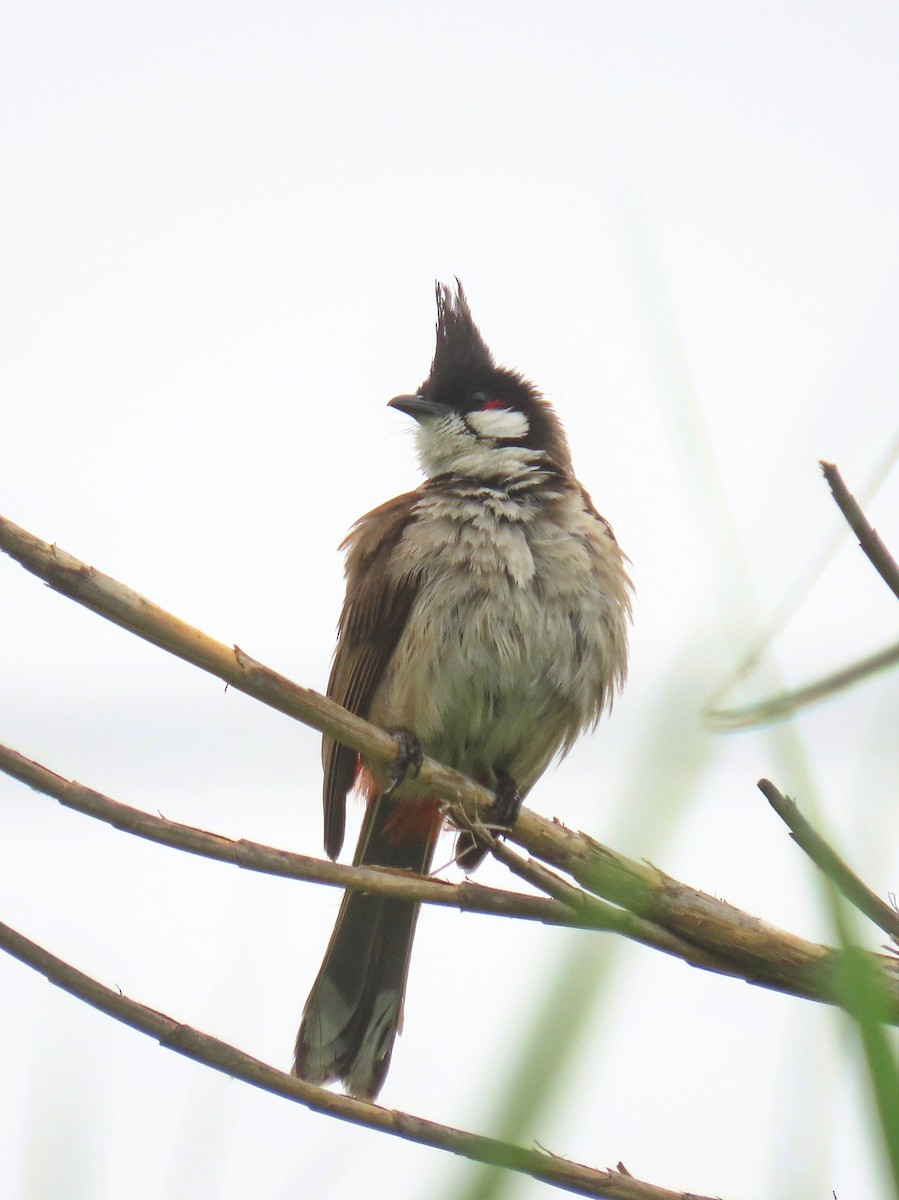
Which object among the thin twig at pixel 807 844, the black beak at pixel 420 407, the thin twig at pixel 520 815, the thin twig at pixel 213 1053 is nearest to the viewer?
the thin twig at pixel 807 844

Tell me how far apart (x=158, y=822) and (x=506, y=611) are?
6.86 feet

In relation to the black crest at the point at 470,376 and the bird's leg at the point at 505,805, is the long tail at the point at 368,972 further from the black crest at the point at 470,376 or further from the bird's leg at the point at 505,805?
the black crest at the point at 470,376

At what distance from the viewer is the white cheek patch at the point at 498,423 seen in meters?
4.94

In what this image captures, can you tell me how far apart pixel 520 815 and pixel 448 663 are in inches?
55.2

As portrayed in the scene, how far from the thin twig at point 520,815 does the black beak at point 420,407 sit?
2.70m

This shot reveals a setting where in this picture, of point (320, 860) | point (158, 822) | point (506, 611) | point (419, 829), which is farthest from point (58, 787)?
point (419, 829)

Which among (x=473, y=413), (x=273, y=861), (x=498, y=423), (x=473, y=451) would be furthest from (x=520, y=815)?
(x=473, y=413)

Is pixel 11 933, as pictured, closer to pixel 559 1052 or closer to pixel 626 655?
pixel 559 1052

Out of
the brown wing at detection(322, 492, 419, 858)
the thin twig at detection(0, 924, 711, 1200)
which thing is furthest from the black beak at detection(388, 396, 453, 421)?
the thin twig at detection(0, 924, 711, 1200)

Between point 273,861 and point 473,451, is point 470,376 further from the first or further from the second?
point 273,861

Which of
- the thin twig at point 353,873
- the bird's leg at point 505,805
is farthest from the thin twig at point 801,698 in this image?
the bird's leg at point 505,805

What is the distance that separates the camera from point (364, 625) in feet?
13.9

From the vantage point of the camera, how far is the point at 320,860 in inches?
80.8

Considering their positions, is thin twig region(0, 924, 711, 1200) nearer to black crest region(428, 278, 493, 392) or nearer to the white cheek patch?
the white cheek patch
